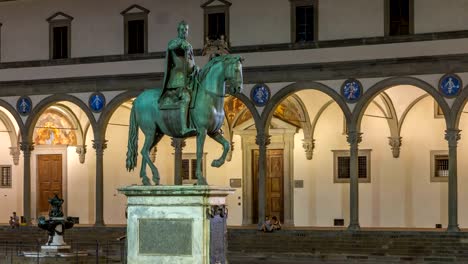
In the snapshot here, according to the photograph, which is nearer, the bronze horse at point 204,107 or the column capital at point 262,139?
the bronze horse at point 204,107

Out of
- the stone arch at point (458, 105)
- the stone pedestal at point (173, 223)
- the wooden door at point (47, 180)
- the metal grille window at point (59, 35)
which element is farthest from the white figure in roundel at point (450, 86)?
the stone pedestal at point (173, 223)

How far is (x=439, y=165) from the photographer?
32.2m

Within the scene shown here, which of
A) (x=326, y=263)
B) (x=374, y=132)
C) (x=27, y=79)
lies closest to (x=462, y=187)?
(x=374, y=132)

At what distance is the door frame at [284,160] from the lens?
34.1 m

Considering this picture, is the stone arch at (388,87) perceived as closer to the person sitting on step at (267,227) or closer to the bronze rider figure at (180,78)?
the person sitting on step at (267,227)

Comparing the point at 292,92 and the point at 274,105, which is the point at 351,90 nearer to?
the point at 292,92

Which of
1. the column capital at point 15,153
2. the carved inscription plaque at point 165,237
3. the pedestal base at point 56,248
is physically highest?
the column capital at point 15,153

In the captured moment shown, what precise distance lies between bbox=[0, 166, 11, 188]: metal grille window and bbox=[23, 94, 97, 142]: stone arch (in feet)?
12.4

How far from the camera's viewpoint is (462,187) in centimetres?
3114

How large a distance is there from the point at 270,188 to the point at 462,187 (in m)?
6.53

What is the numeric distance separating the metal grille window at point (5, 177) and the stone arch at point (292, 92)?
11.2 m

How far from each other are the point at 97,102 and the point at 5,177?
20.8ft

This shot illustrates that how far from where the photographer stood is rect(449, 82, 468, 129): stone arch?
28.7 meters

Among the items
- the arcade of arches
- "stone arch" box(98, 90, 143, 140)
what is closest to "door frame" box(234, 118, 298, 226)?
the arcade of arches
